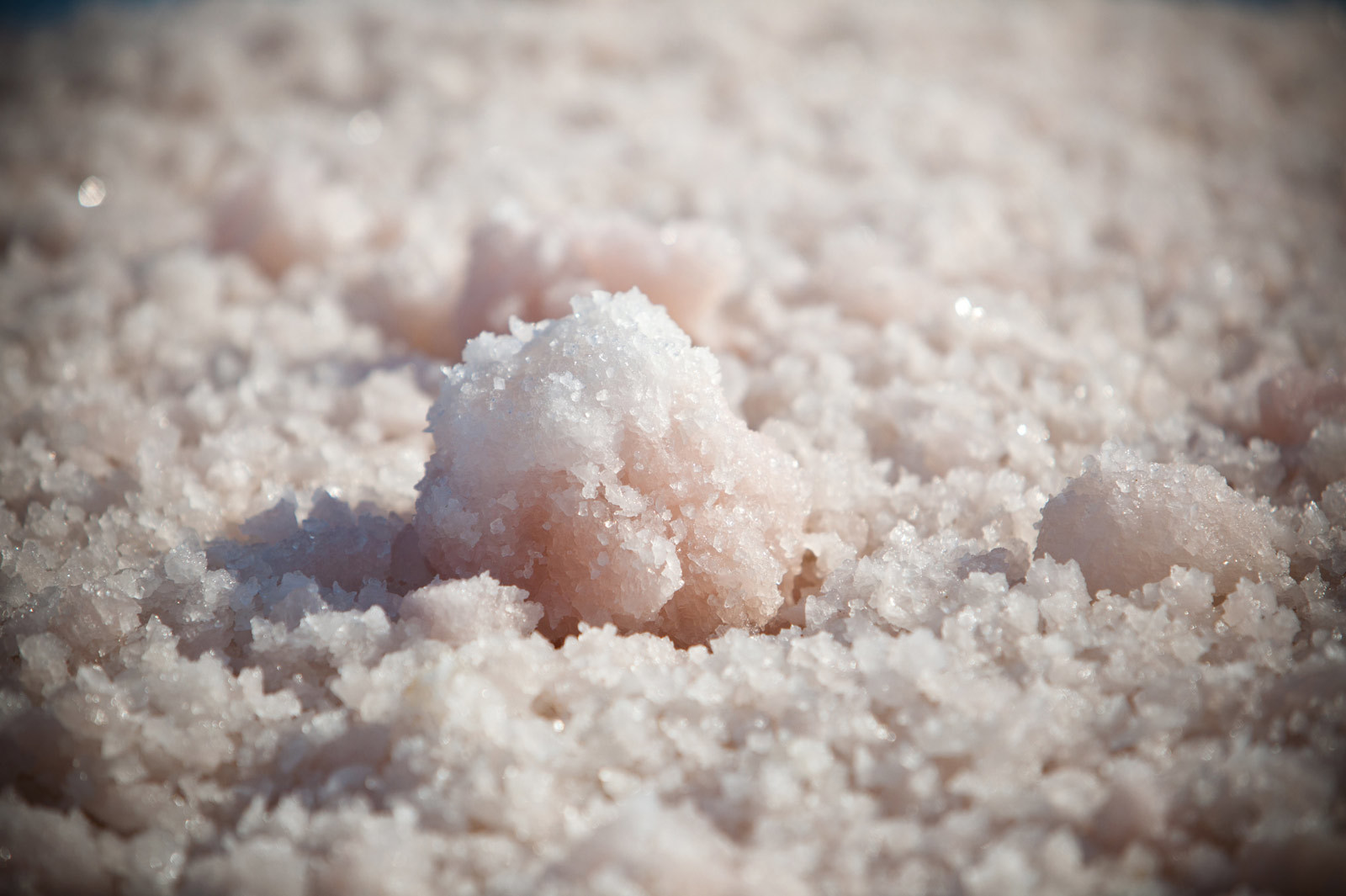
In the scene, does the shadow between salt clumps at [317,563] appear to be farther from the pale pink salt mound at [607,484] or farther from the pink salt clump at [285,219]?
the pink salt clump at [285,219]

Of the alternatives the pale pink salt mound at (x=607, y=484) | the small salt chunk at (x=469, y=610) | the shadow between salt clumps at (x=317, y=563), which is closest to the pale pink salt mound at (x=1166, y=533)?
the pale pink salt mound at (x=607, y=484)

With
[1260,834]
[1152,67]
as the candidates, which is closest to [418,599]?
[1260,834]

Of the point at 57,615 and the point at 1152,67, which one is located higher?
the point at 1152,67

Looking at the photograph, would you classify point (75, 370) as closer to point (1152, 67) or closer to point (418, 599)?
point (418, 599)

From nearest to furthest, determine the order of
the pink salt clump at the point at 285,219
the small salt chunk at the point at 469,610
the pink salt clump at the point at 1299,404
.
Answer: the small salt chunk at the point at 469,610, the pink salt clump at the point at 1299,404, the pink salt clump at the point at 285,219

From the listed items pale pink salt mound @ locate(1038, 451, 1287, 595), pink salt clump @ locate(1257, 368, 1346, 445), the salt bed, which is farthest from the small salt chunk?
pink salt clump @ locate(1257, 368, 1346, 445)

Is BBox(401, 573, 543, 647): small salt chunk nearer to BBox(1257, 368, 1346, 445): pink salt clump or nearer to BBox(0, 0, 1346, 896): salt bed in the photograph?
BBox(0, 0, 1346, 896): salt bed

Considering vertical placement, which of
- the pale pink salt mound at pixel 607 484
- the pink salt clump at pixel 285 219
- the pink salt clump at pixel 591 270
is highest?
the pink salt clump at pixel 285 219

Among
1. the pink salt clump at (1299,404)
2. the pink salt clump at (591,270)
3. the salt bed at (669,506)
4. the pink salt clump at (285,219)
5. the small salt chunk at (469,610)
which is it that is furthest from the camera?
the pink salt clump at (285,219)
